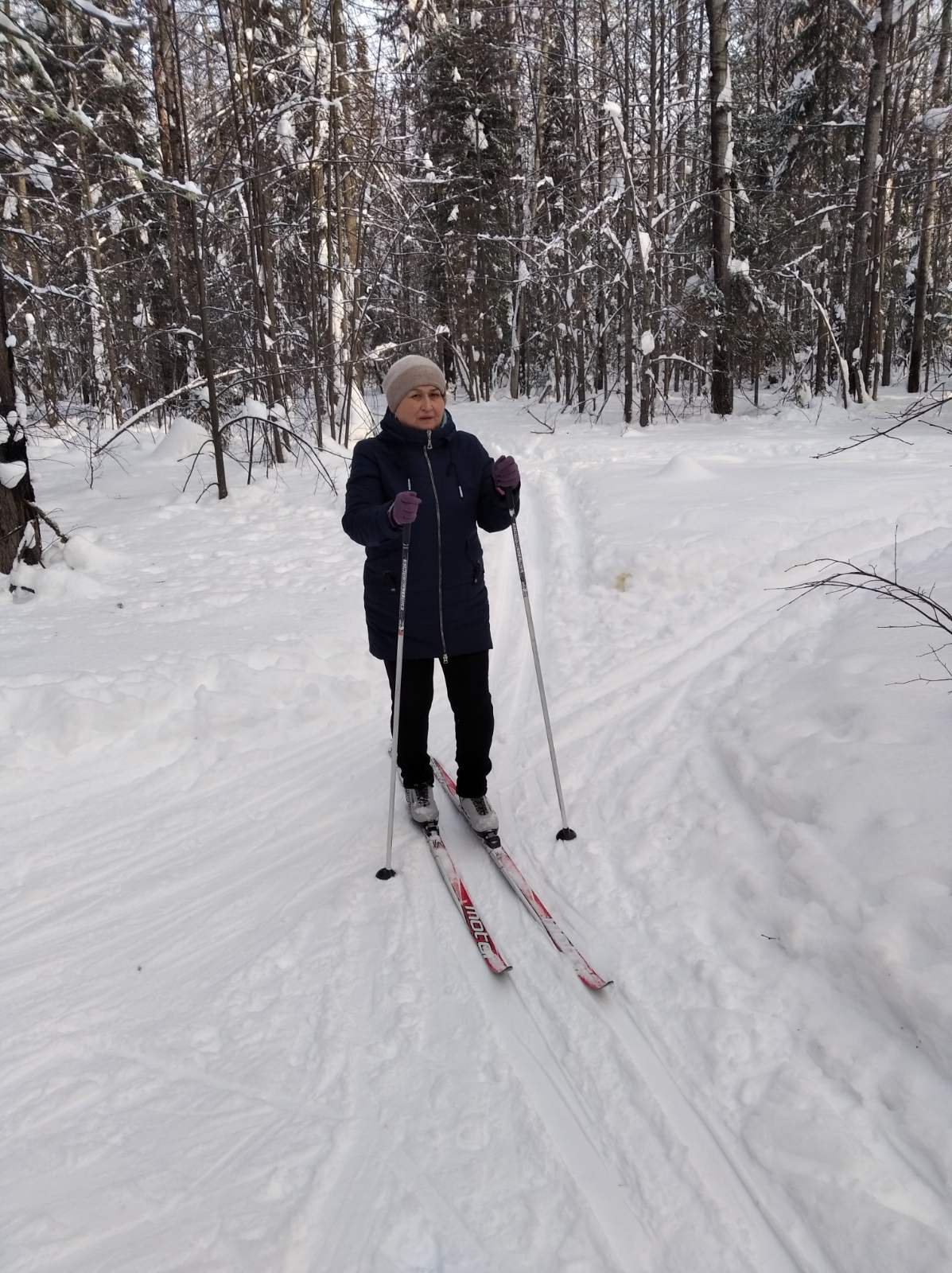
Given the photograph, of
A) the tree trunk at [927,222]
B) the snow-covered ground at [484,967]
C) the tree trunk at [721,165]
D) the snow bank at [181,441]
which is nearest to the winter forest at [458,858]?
the snow-covered ground at [484,967]

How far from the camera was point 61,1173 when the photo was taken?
1.97 meters

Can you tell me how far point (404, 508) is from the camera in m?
2.74

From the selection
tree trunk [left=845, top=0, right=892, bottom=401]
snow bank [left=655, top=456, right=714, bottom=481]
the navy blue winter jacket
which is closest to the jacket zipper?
the navy blue winter jacket

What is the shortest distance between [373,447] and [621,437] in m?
11.4

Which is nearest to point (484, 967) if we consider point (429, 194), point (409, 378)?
point (409, 378)

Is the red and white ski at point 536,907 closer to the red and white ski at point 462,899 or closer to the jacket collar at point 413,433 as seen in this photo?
the red and white ski at point 462,899

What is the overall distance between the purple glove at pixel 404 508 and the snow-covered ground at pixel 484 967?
158cm

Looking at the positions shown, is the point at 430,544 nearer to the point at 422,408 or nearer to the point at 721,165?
the point at 422,408

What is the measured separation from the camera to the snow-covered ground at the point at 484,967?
182cm

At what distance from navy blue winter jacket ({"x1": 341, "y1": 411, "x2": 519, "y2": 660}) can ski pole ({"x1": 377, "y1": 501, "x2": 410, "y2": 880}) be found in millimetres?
46

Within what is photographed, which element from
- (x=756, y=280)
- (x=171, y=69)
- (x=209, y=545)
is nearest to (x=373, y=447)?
(x=209, y=545)

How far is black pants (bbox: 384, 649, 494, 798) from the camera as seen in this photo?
10.7 feet

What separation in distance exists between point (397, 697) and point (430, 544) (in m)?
0.71

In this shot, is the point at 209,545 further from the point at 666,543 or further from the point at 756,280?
the point at 756,280
